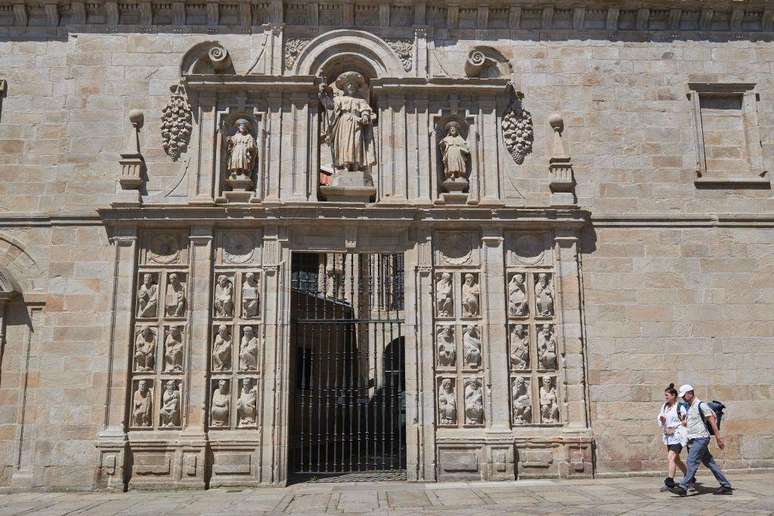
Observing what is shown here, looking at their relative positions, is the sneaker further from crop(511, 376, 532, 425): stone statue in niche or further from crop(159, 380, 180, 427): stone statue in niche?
crop(159, 380, 180, 427): stone statue in niche

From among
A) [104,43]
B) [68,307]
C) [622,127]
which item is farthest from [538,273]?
[104,43]

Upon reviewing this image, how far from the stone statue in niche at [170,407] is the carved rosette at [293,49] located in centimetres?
584

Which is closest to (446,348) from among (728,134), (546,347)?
(546,347)

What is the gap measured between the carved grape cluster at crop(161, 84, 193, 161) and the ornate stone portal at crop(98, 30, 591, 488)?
3cm

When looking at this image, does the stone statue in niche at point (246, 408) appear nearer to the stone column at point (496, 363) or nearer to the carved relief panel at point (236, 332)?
the carved relief panel at point (236, 332)

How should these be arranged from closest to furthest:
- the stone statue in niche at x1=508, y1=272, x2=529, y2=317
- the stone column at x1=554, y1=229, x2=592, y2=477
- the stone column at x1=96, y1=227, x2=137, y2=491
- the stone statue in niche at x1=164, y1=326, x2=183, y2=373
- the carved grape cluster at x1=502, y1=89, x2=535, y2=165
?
the stone column at x1=96, y1=227, x2=137, y2=491 → the stone column at x1=554, y1=229, x2=592, y2=477 → the stone statue in niche at x1=164, y1=326, x2=183, y2=373 → the stone statue in niche at x1=508, y1=272, x2=529, y2=317 → the carved grape cluster at x1=502, y1=89, x2=535, y2=165

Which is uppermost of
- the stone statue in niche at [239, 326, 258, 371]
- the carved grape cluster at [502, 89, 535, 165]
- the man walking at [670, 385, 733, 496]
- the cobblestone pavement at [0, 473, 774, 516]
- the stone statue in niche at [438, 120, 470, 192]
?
the carved grape cluster at [502, 89, 535, 165]

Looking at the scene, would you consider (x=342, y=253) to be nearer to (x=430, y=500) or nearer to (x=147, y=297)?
(x=147, y=297)

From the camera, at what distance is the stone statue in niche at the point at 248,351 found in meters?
11.3

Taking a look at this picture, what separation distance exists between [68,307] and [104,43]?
15.6 ft

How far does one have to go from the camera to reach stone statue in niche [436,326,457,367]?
11.5 m

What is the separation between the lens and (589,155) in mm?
12398

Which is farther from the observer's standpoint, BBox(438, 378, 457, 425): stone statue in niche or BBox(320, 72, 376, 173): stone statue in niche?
BBox(320, 72, 376, 173): stone statue in niche

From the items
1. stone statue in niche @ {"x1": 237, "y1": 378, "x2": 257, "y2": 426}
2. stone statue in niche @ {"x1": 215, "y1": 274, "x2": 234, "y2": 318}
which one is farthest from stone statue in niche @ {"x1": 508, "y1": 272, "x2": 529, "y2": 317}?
stone statue in niche @ {"x1": 215, "y1": 274, "x2": 234, "y2": 318}
